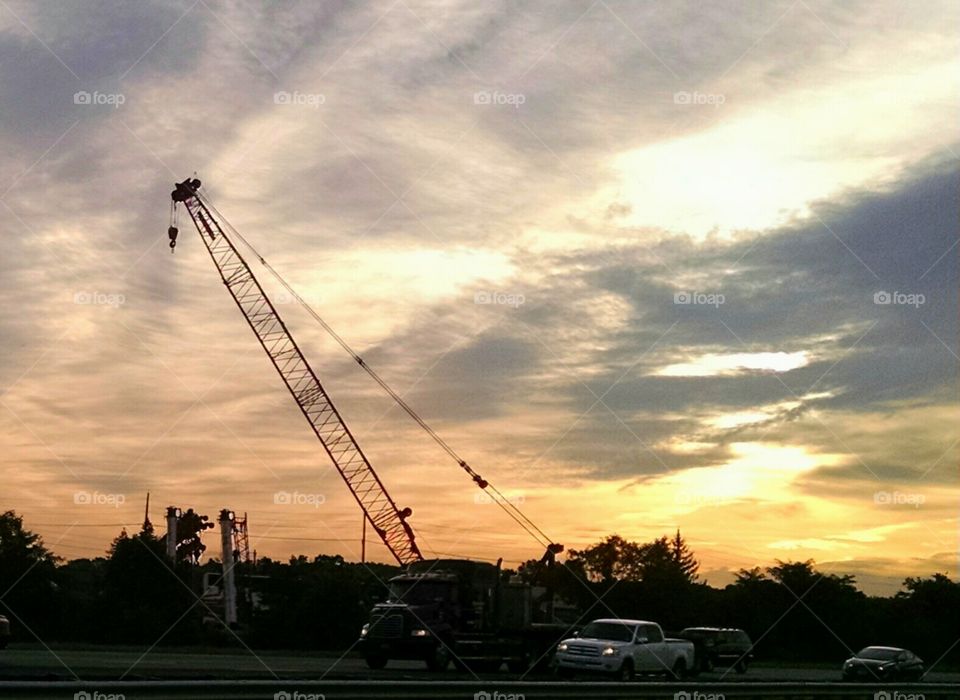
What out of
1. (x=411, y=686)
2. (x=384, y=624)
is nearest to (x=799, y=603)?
(x=384, y=624)

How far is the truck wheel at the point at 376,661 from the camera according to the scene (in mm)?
39875

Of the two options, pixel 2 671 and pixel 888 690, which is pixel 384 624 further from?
pixel 888 690

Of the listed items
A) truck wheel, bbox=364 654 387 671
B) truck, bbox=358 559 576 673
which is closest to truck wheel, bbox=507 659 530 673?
truck, bbox=358 559 576 673

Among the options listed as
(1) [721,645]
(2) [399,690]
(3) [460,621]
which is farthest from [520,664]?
(2) [399,690]

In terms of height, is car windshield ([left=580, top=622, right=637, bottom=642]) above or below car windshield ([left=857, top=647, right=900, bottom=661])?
above

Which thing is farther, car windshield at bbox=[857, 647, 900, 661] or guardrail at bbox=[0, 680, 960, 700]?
car windshield at bbox=[857, 647, 900, 661]

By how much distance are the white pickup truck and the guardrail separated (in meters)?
12.6

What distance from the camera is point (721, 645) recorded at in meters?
55.3

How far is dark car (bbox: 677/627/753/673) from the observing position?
5275 cm

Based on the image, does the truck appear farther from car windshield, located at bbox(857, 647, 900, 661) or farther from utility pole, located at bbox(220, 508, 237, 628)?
utility pole, located at bbox(220, 508, 237, 628)

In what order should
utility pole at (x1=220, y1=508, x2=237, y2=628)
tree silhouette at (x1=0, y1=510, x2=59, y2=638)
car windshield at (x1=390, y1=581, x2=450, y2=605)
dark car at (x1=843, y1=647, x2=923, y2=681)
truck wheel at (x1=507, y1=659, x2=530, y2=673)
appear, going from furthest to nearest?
1. utility pole at (x1=220, y1=508, x2=237, y2=628)
2. tree silhouette at (x1=0, y1=510, x2=59, y2=638)
3. dark car at (x1=843, y1=647, x2=923, y2=681)
4. truck wheel at (x1=507, y1=659, x2=530, y2=673)
5. car windshield at (x1=390, y1=581, x2=450, y2=605)

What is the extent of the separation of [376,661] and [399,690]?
2240cm

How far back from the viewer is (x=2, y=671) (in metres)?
27.6

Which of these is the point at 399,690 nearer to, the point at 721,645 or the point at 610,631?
the point at 610,631
